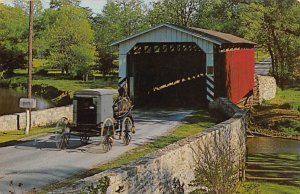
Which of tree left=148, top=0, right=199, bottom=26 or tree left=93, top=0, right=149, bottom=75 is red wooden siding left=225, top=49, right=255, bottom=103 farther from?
tree left=93, top=0, right=149, bottom=75

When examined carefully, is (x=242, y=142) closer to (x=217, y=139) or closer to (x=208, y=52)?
(x=217, y=139)

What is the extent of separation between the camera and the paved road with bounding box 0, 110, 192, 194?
1027 centimetres

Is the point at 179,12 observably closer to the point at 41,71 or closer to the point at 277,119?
the point at 41,71

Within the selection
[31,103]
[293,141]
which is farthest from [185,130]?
[293,141]

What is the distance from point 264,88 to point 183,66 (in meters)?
10.5

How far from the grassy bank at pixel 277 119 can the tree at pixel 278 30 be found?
16.8 feet

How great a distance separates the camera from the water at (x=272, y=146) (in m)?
23.2

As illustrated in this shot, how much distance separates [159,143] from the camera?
49.3 ft

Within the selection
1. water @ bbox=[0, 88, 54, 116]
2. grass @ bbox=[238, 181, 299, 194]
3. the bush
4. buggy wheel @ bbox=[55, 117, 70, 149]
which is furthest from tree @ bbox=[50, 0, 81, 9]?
buggy wheel @ bbox=[55, 117, 70, 149]

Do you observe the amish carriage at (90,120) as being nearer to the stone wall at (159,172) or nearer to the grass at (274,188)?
the stone wall at (159,172)

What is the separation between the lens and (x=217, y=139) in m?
13.2

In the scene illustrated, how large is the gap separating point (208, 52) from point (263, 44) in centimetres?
2138

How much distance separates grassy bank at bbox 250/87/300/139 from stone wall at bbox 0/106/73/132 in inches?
515

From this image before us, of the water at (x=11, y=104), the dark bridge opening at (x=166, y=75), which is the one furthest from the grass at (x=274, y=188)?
the water at (x=11, y=104)
